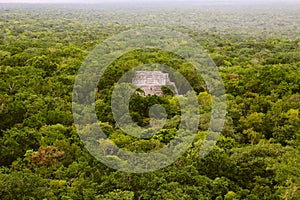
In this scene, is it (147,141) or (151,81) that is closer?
(147,141)

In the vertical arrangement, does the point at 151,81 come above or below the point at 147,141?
above

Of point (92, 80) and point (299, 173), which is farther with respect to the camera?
point (92, 80)

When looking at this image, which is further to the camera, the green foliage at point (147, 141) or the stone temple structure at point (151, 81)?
the stone temple structure at point (151, 81)

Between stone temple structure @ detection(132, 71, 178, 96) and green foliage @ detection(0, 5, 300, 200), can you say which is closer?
green foliage @ detection(0, 5, 300, 200)

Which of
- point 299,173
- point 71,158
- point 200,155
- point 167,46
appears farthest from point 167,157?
point 167,46

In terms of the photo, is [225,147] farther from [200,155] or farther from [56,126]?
[56,126]

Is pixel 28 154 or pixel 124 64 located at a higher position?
pixel 124 64

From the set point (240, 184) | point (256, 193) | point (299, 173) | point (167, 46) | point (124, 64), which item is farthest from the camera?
point (167, 46)

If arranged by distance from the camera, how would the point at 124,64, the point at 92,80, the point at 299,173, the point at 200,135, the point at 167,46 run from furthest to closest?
the point at 167,46, the point at 124,64, the point at 92,80, the point at 200,135, the point at 299,173
